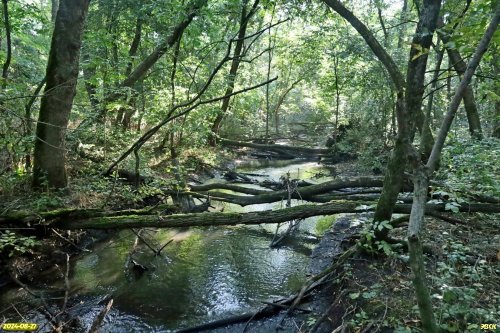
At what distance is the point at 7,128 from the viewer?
22.1 ft

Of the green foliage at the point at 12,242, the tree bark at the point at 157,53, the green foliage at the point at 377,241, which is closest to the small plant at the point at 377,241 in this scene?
the green foliage at the point at 377,241

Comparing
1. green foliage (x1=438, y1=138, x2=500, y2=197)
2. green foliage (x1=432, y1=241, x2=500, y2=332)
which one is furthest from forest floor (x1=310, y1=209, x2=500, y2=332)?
green foliage (x1=438, y1=138, x2=500, y2=197)

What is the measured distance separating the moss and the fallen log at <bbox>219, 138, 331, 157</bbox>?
9.46 meters

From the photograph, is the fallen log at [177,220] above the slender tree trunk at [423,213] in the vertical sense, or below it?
below

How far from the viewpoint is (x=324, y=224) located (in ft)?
29.4

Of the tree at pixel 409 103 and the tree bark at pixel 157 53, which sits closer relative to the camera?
the tree at pixel 409 103

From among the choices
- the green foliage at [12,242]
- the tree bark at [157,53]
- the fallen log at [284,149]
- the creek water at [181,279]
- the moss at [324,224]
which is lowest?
the creek water at [181,279]

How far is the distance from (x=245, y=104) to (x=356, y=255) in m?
18.2

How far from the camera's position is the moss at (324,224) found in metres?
8.45

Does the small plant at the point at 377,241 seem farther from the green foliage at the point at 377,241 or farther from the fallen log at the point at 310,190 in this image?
the fallen log at the point at 310,190

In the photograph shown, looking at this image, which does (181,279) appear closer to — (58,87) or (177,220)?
(177,220)

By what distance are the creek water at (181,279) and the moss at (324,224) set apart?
0.20 m

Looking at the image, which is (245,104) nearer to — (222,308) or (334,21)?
(334,21)

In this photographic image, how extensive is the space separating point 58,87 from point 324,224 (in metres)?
6.61
